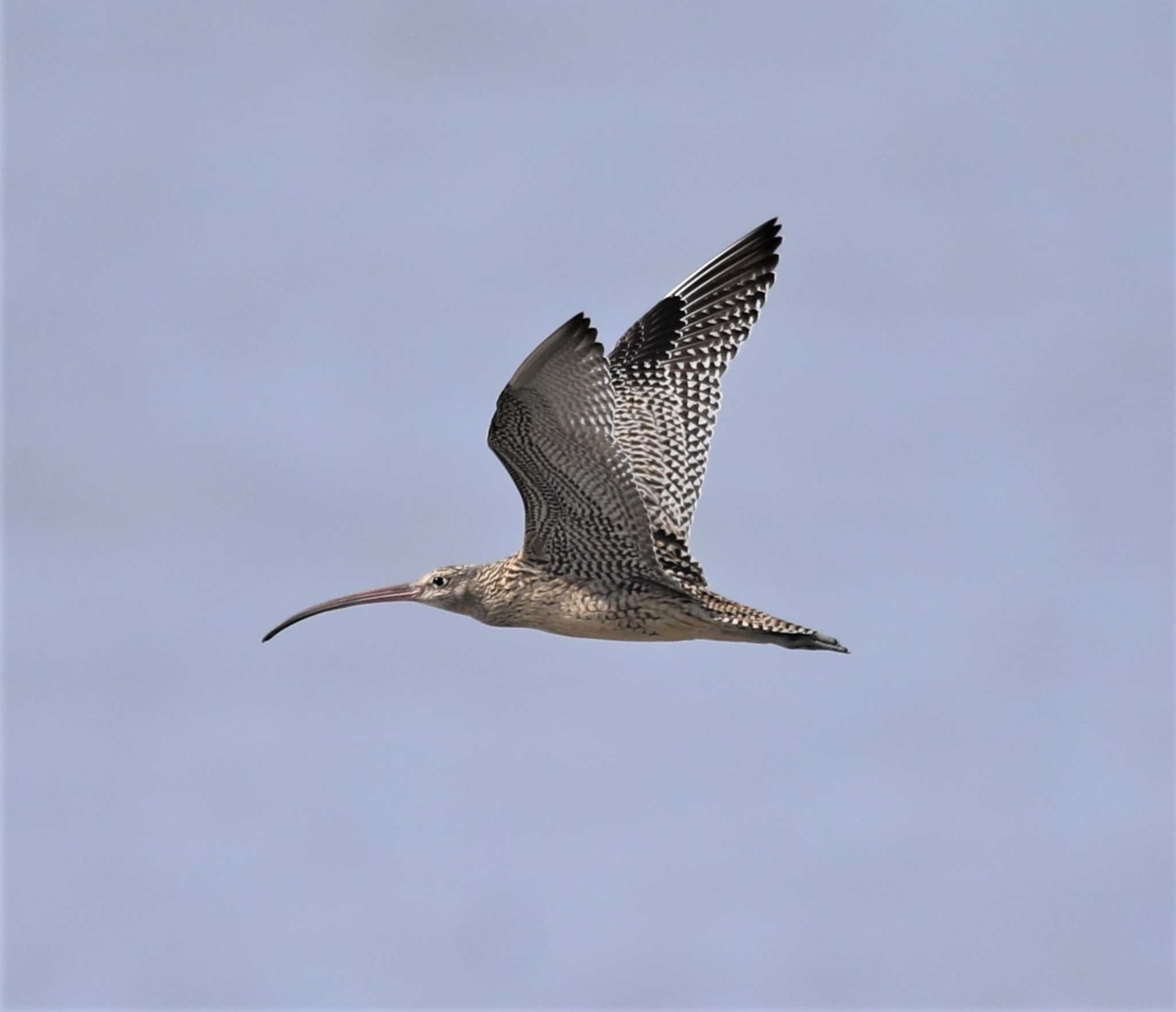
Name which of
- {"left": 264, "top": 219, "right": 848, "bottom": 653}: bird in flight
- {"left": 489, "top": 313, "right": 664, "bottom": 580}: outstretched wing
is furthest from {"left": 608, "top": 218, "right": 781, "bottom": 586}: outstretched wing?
{"left": 489, "top": 313, "right": 664, "bottom": 580}: outstretched wing

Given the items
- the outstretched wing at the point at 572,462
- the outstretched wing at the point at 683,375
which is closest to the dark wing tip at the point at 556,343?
the outstretched wing at the point at 572,462

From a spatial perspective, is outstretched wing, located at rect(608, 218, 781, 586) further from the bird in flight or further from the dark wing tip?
the dark wing tip

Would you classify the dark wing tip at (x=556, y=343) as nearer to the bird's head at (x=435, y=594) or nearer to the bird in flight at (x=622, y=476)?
the bird in flight at (x=622, y=476)

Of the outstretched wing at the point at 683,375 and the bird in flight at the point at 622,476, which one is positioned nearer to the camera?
the bird in flight at the point at 622,476

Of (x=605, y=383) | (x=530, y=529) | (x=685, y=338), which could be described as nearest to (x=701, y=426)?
(x=685, y=338)

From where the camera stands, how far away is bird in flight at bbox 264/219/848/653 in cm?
1274

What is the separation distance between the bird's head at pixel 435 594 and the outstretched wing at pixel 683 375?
124 centimetres

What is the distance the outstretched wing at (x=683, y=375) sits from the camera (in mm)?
14938

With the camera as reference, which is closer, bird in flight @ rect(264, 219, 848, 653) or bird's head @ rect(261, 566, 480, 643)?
bird in flight @ rect(264, 219, 848, 653)

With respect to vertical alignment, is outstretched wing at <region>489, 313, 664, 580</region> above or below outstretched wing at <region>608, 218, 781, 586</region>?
below

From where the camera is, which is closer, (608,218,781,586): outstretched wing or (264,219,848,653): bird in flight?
(264,219,848,653): bird in flight

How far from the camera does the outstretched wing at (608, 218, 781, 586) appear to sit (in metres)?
14.9

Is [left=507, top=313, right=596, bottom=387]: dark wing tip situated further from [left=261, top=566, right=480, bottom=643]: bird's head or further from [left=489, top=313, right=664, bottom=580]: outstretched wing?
[left=261, top=566, right=480, bottom=643]: bird's head

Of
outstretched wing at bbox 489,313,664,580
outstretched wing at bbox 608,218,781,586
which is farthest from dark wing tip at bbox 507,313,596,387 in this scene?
outstretched wing at bbox 608,218,781,586
